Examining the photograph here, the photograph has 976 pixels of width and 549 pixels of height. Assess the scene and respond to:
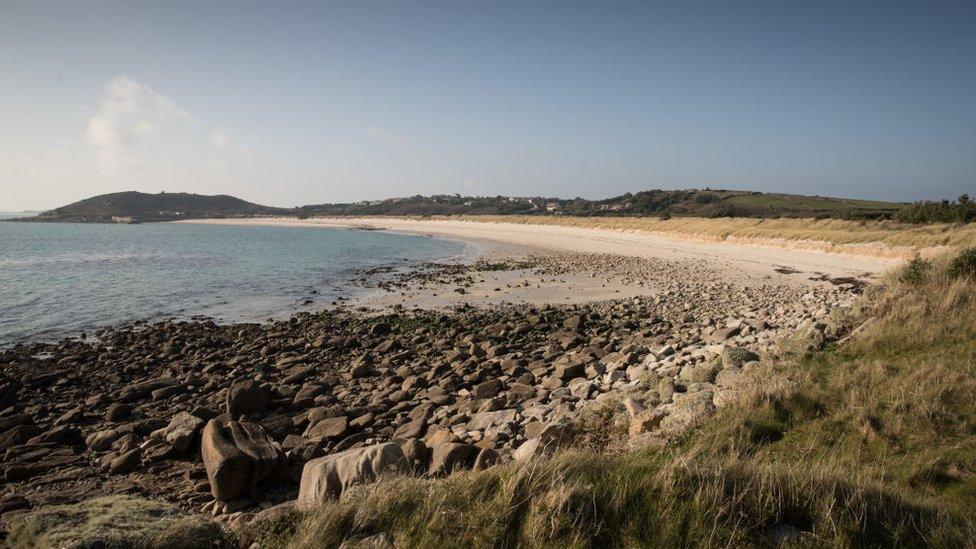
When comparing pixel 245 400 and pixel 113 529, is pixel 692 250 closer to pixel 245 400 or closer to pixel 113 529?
pixel 245 400

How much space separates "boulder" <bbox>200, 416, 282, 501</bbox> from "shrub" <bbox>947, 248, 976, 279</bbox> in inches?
532

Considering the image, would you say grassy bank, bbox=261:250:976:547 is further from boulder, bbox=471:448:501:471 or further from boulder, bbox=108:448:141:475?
boulder, bbox=108:448:141:475

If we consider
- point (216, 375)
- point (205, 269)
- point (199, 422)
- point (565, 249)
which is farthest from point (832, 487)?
point (565, 249)

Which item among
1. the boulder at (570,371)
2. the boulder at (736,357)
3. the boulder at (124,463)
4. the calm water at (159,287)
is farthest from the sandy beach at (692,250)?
the boulder at (124,463)

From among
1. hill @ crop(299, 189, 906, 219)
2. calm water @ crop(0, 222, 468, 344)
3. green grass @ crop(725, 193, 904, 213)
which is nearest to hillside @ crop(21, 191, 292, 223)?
hill @ crop(299, 189, 906, 219)

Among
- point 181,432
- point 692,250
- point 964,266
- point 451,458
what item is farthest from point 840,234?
point 181,432

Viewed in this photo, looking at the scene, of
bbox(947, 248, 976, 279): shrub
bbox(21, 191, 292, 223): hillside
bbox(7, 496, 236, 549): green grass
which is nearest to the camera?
bbox(7, 496, 236, 549): green grass

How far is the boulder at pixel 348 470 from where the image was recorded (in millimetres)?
5102

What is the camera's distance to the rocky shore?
6.39 m

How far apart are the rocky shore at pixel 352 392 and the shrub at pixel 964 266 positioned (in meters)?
2.52

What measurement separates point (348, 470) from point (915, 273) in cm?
1271

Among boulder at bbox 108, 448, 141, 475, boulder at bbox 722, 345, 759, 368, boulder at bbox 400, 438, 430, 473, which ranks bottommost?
boulder at bbox 108, 448, 141, 475

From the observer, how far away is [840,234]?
3002 centimetres

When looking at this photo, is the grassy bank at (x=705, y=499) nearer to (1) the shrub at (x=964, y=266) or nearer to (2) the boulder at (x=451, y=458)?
(2) the boulder at (x=451, y=458)
